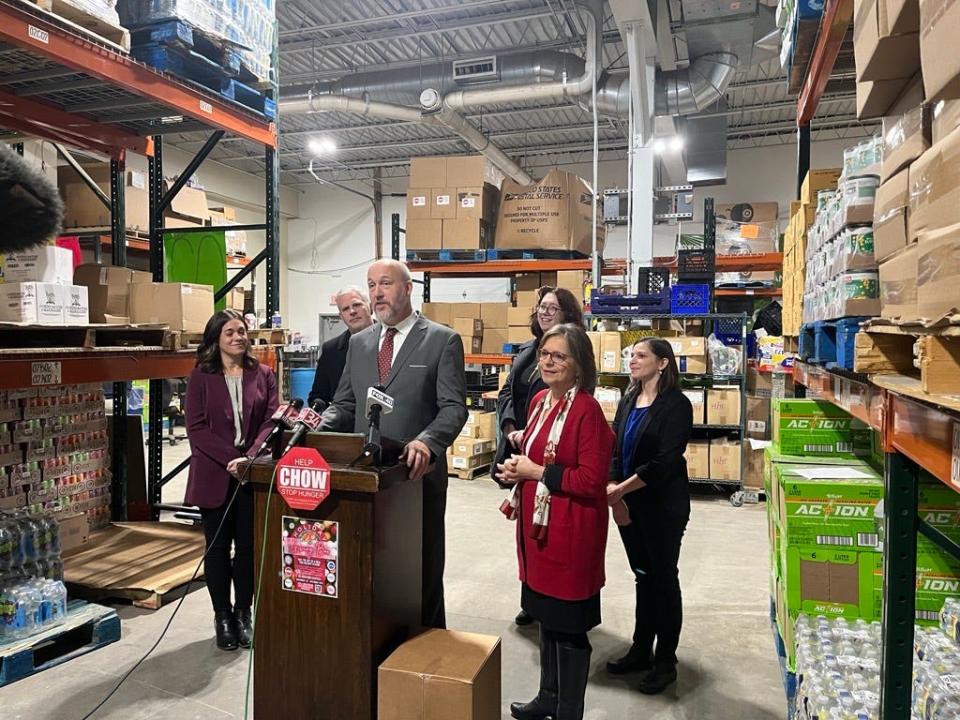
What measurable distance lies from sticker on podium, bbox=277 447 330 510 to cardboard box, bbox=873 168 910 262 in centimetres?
153

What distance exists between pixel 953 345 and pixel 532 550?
1518mm

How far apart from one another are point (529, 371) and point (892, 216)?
6.82ft

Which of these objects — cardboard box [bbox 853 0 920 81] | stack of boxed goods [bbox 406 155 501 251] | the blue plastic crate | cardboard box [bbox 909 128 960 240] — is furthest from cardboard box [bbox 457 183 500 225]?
cardboard box [bbox 909 128 960 240]

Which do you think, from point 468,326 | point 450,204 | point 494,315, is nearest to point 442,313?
point 468,326

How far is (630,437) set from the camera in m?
3.00

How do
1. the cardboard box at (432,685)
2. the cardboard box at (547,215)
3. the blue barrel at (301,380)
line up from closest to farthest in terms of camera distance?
1. the cardboard box at (432,685)
2. the cardboard box at (547,215)
3. the blue barrel at (301,380)

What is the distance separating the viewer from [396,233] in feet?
28.7

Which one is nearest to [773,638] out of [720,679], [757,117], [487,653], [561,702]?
[720,679]

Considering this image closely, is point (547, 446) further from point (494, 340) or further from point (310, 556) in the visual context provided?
point (494, 340)

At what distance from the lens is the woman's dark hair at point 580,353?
7.75ft

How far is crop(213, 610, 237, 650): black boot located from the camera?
3291 mm

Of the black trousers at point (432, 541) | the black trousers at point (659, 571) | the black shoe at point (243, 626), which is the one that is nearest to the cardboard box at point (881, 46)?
the black trousers at point (659, 571)

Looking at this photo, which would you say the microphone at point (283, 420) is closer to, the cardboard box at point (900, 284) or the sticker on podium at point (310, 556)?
the sticker on podium at point (310, 556)

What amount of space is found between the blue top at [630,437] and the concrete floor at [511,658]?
3.21 ft
